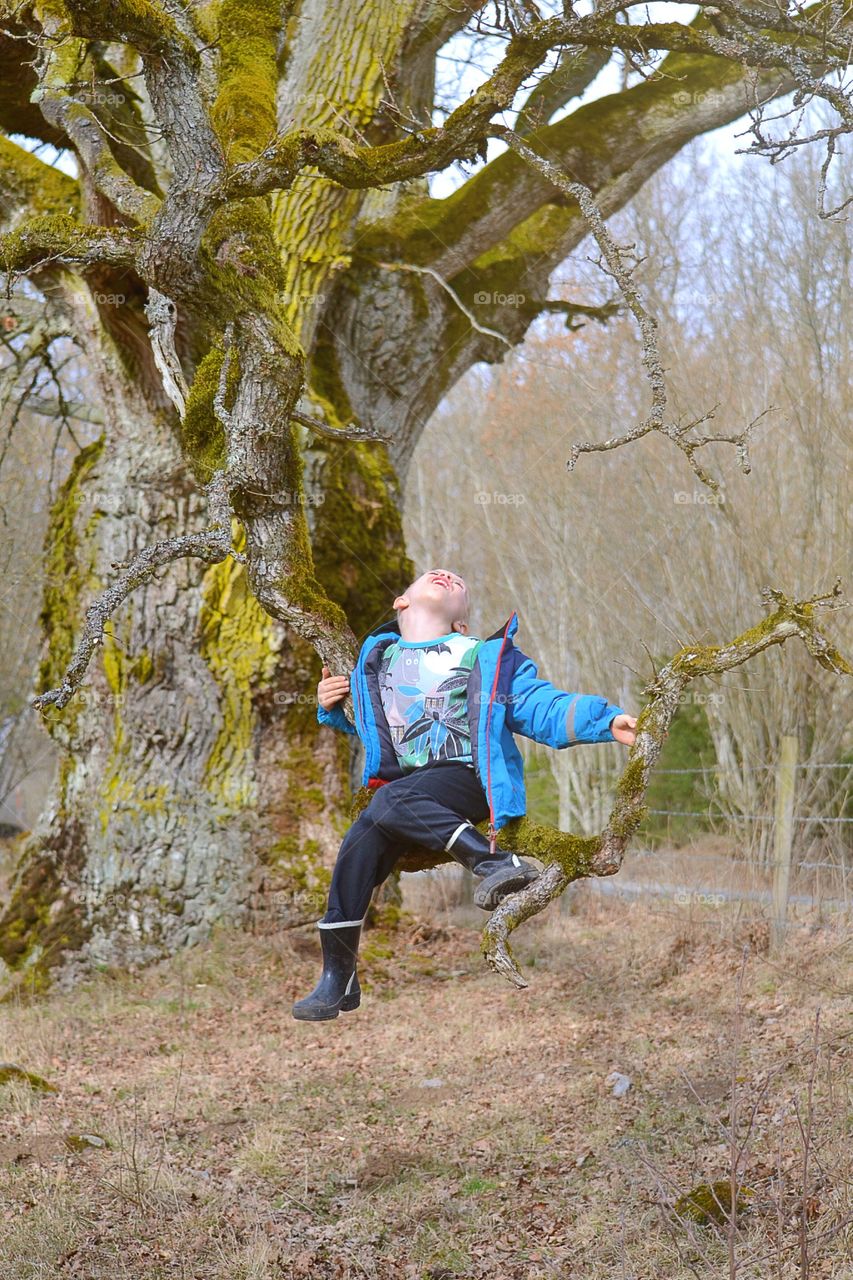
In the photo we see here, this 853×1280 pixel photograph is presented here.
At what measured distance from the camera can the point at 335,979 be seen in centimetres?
384

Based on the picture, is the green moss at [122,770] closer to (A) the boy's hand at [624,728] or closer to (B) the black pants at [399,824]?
(B) the black pants at [399,824]

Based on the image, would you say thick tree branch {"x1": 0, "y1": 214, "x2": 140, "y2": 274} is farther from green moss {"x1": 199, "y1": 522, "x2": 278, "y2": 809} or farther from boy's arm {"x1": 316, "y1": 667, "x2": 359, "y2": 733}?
green moss {"x1": 199, "y1": 522, "x2": 278, "y2": 809}

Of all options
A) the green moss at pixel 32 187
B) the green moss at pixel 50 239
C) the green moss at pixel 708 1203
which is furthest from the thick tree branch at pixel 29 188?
the green moss at pixel 708 1203

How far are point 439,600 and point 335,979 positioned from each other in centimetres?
128

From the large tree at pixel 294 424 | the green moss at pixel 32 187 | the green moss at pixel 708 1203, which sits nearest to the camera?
the green moss at pixel 708 1203

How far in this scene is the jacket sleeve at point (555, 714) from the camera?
11.6ft

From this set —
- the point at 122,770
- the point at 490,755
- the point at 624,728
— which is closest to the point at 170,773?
the point at 122,770

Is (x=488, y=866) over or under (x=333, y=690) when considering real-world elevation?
under

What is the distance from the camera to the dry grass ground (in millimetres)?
4695

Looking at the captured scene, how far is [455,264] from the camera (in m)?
8.50

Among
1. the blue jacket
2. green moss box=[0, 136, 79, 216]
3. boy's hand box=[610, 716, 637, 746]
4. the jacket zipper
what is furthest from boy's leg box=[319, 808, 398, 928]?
green moss box=[0, 136, 79, 216]

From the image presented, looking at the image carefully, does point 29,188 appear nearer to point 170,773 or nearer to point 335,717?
point 170,773

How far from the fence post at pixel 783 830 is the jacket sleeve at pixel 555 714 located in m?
5.36

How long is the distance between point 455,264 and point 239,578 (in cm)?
273
